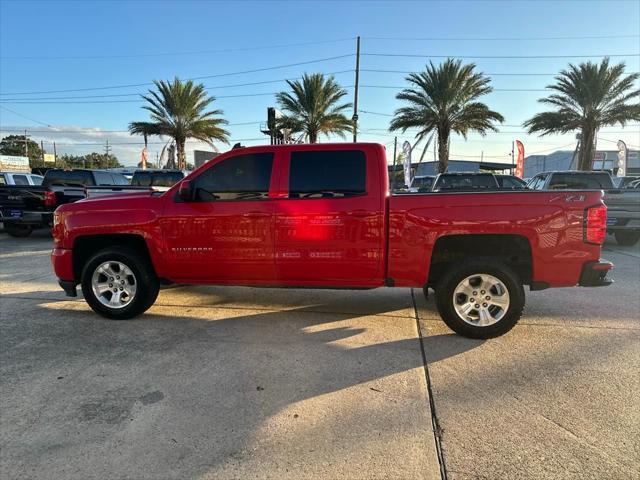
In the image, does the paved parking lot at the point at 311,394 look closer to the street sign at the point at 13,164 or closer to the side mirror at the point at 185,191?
the side mirror at the point at 185,191

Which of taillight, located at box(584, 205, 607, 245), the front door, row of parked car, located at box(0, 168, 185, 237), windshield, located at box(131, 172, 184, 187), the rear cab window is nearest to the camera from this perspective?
taillight, located at box(584, 205, 607, 245)

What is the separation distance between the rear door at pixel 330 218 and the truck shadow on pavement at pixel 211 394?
69 cm

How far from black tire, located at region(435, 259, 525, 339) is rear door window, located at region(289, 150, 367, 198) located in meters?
1.27

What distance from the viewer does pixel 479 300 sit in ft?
14.9

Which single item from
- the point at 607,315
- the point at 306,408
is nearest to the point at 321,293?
the point at 306,408

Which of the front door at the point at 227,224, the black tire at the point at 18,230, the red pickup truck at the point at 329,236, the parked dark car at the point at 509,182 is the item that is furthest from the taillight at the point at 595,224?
the black tire at the point at 18,230

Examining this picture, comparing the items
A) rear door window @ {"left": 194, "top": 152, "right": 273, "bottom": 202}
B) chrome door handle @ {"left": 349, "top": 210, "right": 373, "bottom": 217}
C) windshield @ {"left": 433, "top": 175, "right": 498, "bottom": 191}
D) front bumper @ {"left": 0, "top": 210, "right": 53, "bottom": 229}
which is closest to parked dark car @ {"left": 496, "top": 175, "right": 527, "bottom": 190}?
windshield @ {"left": 433, "top": 175, "right": 498, "bottom": 191}

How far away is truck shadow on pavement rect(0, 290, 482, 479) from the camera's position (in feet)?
8.69

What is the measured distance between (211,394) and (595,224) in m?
3.85

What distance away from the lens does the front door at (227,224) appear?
188 inches

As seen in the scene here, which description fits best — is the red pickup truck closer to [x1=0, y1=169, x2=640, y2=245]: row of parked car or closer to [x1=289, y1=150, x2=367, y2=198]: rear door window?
[x1=289, y1=150, x2=367, y2=198]: rear door window

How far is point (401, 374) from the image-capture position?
375cm

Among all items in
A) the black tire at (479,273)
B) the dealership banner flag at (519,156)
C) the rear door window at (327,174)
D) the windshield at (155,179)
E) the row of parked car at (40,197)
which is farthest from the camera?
the dealership banner flag at (519,156)

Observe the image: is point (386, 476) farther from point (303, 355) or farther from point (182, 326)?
point (182, 326)
